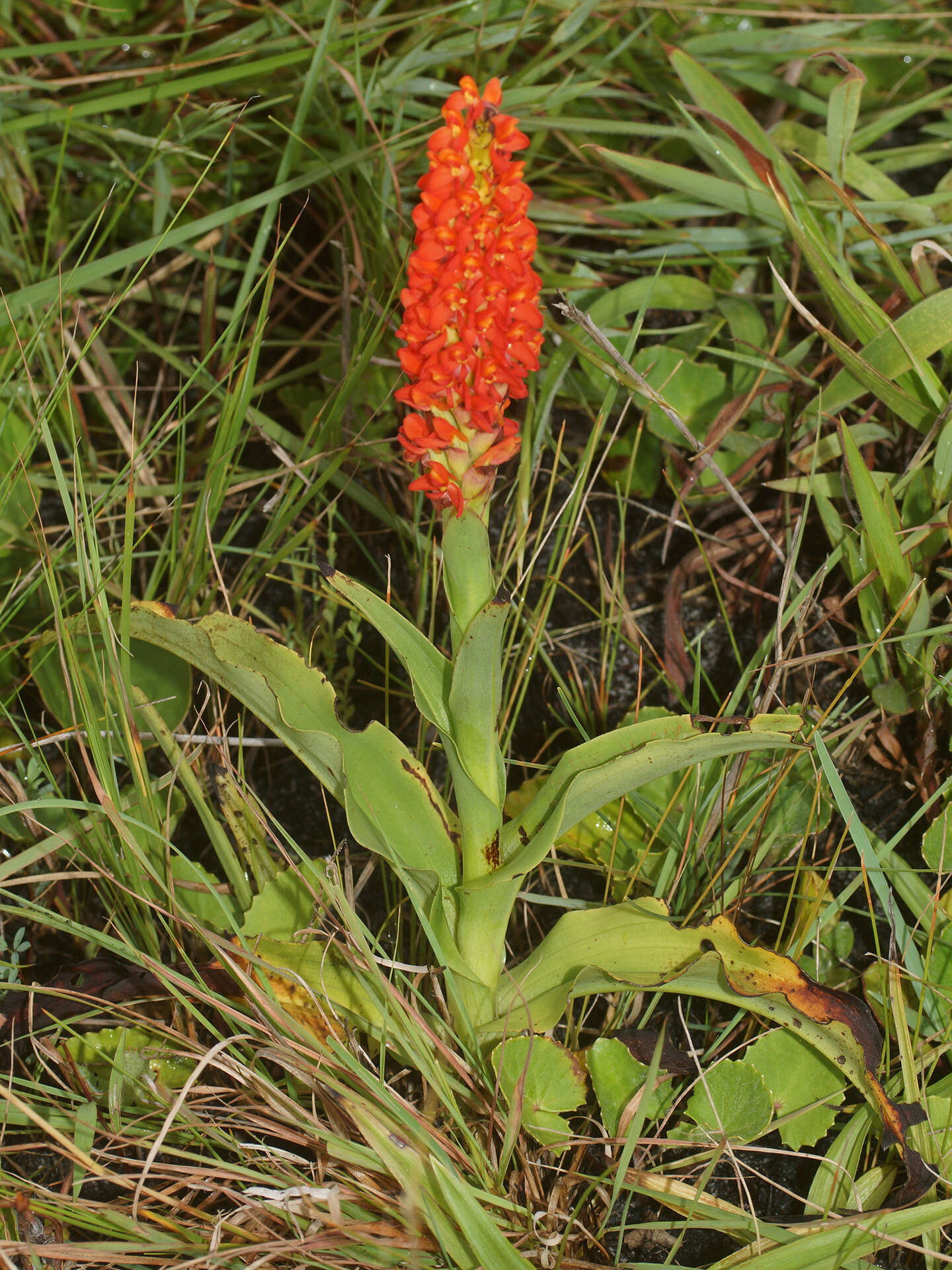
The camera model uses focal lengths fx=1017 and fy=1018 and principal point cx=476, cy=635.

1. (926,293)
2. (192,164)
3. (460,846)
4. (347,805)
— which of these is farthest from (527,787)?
(192,164)

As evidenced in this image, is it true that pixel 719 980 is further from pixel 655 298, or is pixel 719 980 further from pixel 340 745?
pixel 655 298

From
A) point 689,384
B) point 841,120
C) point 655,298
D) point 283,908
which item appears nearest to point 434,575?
point 283,908

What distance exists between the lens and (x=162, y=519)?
1.76 metres

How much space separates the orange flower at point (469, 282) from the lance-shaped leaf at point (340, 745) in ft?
0.94

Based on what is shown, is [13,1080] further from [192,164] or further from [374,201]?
[192,164]

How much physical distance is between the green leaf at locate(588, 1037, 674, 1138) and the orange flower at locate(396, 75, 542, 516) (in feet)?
2.21

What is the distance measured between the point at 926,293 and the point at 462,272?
1.08 m

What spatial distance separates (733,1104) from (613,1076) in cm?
14

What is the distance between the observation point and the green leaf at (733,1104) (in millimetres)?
1153

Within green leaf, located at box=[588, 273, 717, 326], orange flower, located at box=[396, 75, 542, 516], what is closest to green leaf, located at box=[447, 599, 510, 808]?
orange flower, located at box=[396, 75, 542, 516]

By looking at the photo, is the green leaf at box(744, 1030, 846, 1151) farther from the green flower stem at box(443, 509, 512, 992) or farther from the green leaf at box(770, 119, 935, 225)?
the green leaf at box(770, 119, 935, 225)

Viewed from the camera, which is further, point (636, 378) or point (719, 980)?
point (636, 378)

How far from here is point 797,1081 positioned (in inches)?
46.6

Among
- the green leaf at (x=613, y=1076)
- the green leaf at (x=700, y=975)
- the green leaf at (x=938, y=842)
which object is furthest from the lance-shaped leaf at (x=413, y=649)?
the green leaf at (x=938, y=842)
